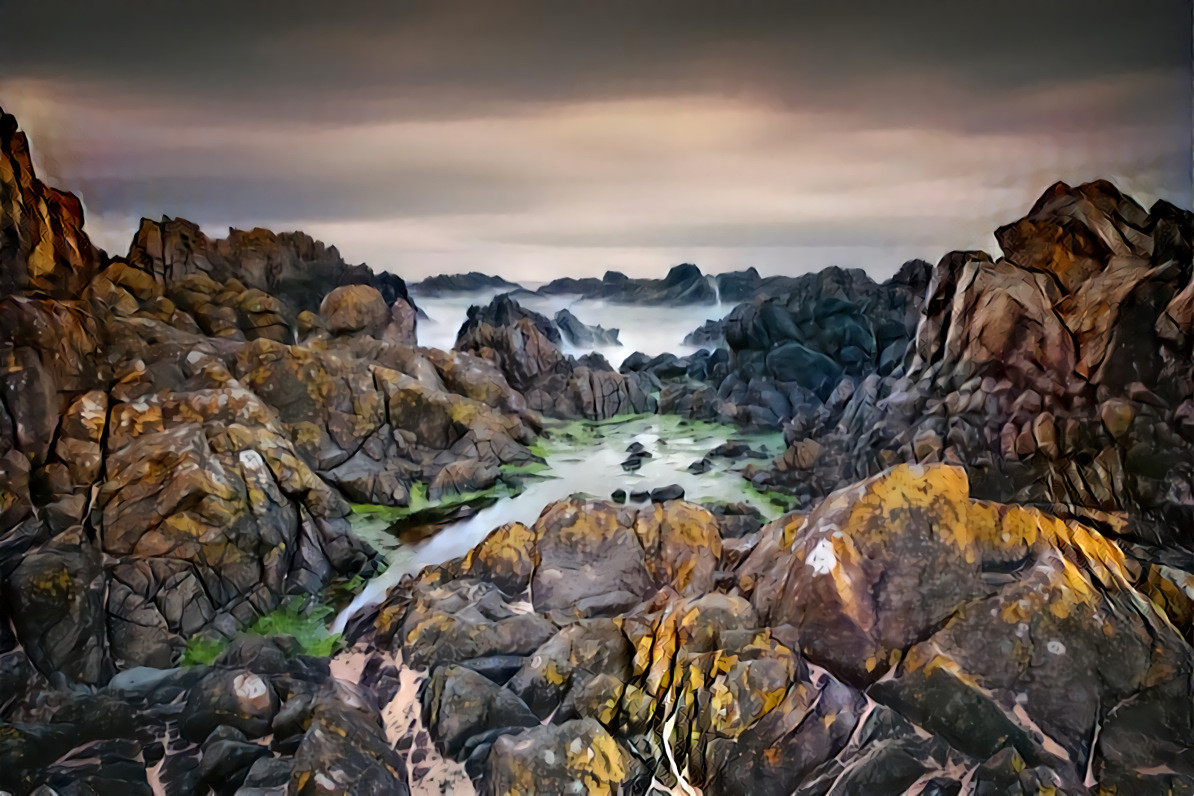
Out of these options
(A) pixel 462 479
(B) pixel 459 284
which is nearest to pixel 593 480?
(A) pixel 462 479

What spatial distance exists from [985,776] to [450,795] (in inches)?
83.2

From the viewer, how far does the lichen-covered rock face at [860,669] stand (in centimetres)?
291

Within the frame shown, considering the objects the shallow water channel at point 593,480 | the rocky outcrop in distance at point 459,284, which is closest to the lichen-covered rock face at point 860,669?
the shallow water channel at point 593,480

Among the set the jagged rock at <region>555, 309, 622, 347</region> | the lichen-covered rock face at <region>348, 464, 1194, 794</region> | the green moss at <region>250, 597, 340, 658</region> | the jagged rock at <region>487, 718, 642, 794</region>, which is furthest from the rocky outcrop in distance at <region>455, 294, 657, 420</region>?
the jagged rock at <region>487, 718, 642, 794</region>

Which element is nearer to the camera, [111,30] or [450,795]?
[450,795]

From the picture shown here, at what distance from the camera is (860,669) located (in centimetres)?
306

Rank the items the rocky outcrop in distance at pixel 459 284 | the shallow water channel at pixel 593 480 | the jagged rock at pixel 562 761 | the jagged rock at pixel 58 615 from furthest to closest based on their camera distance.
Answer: the rocky outcrop in distance at pixel 459 284 → the shallow water channel at pixel 593 480 → the jagged rock at pixel 58 615 → the jagged rock at pixel 562 761

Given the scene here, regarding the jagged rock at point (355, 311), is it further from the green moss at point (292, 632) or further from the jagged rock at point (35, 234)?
the green moss at point (292, 632)

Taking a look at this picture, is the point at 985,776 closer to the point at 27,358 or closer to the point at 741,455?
the point at 741,455

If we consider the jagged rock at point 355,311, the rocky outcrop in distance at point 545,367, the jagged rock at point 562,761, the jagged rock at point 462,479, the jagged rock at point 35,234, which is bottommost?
the jagged rock at point 562,761

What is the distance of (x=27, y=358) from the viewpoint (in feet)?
11.8

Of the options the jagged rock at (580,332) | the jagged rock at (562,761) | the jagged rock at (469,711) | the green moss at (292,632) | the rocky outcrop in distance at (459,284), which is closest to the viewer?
the jagged rock at (562,761)

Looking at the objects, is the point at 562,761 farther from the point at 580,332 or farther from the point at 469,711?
the point at 580,332

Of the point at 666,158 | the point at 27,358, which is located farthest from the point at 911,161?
the point at 27,358
